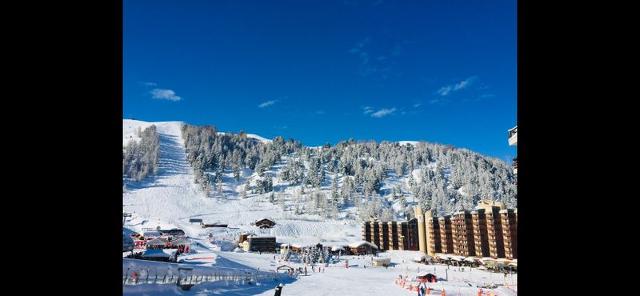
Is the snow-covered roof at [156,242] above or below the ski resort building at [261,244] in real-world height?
above

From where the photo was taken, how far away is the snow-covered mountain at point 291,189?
103250 millimetres

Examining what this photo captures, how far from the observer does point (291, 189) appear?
6181 inches

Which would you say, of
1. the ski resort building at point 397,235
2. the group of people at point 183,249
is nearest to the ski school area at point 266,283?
the group of people at point 183,249

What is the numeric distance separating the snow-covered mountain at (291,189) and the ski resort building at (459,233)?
54.1 ft

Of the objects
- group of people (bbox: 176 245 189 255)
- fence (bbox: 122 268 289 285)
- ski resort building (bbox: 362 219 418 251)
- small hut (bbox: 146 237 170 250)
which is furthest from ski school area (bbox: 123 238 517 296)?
ski resort building (bbox: 362 219 418 251)

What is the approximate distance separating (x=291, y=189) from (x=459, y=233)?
102m

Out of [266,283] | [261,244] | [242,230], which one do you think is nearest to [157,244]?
[261,244]

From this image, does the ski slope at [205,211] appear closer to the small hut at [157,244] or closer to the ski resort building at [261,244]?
the ski resort building at [261,244]

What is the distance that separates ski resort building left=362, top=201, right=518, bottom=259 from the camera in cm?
5125

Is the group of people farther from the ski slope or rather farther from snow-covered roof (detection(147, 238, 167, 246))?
the ski slope

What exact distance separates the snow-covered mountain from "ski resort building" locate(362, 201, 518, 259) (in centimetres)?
1650
